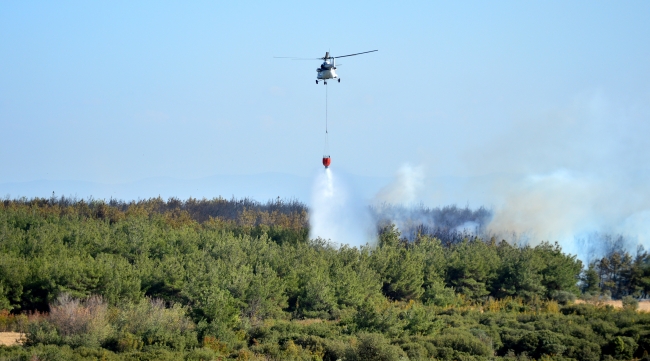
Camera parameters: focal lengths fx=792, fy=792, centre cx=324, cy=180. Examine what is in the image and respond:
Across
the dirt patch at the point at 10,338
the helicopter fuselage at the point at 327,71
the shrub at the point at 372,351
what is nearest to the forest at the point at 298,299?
the shrub at the point at 372,351

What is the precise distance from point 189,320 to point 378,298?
790 inches

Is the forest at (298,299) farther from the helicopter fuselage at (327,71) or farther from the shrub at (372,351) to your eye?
the helicopter fuselage at (327,71)

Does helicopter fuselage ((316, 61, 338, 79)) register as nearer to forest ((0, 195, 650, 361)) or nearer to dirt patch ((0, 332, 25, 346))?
forest ((0, 195, 650, 361))

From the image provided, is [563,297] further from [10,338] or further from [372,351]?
[10,338]

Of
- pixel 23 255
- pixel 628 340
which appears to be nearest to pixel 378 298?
pixel 628 340

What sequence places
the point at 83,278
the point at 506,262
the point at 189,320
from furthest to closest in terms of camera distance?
the point at 506,262, the point at 83,278, the point at 189,320

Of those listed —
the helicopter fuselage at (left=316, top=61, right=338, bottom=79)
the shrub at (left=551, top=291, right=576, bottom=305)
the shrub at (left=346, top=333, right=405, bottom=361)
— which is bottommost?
the shrub at (left=346, top=333, right=405, bottom=361)

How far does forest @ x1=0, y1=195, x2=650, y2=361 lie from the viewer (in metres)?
31.7

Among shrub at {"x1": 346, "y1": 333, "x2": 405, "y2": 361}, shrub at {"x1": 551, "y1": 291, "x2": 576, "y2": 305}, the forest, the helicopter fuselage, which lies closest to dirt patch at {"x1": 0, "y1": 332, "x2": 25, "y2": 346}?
the forest

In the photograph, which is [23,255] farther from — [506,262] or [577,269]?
[577,269]

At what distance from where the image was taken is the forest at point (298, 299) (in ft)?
104

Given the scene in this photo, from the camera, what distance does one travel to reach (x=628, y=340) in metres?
38.6

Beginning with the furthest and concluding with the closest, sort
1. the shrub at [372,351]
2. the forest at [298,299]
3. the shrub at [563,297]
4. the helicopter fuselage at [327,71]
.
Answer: the shrub at [563,297] < the helicopter fuselage at [327,71] < the forest at [298,299] < the shrub at [372,351]

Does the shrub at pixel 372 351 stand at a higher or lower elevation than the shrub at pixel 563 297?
lower
